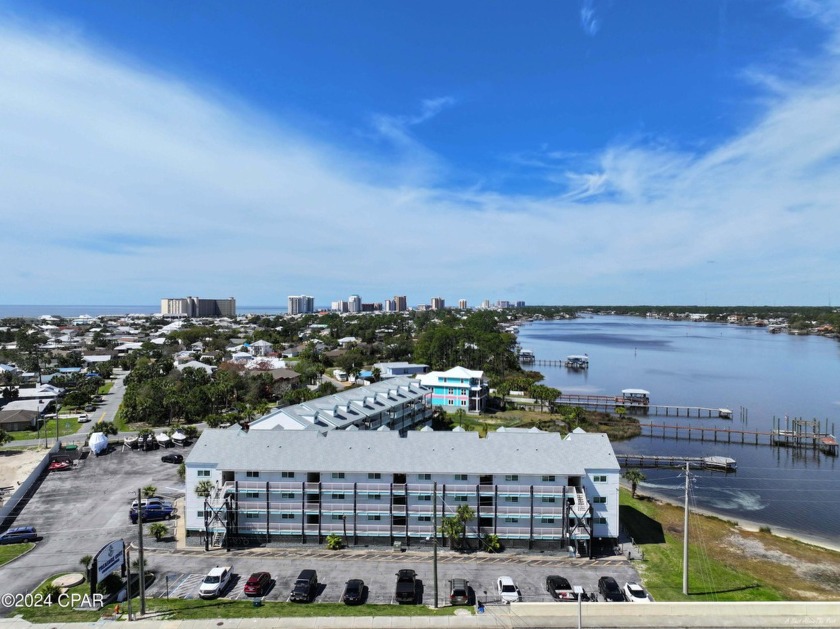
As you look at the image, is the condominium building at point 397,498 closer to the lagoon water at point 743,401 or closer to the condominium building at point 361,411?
the condominium building at point 361,411

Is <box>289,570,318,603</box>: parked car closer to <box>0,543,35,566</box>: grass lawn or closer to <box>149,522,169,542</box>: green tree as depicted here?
<box>149,522,169,542</box>: green tree

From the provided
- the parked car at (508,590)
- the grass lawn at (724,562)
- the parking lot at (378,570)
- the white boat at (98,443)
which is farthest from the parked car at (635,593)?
the white boat at (98,443)

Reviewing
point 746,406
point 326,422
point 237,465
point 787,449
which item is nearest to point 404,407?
point 326,422

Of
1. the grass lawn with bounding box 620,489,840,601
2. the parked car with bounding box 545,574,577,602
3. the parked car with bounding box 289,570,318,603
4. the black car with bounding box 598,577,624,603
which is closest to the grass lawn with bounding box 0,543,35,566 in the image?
the parked car with bounding box 289,570,318,603

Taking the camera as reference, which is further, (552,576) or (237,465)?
(237,465)

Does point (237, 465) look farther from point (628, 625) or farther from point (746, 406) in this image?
A: point (746, 406)

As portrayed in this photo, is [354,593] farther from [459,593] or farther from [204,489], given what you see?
[204,489]
